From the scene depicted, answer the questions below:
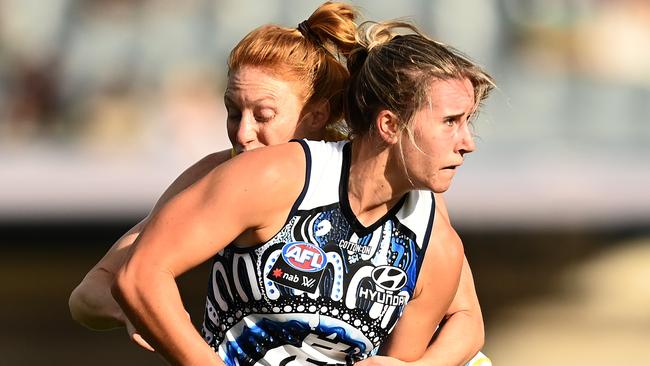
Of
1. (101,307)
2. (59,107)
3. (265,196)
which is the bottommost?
(59,107)

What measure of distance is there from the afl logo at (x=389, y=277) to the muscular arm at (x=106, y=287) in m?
0.64

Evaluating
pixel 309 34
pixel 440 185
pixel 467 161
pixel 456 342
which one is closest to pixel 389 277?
pixel 440 185

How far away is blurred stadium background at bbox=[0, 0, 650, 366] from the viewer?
26.9 feet

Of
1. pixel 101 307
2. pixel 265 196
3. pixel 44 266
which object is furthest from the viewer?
pixel 44 266

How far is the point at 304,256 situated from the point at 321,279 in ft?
0.24

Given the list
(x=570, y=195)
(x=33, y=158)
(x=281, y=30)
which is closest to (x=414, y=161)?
(x=281, y=30)

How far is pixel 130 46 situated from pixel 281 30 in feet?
20.8

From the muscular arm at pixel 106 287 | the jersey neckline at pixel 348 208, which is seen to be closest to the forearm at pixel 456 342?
the jersey neckline at pixel 348 208

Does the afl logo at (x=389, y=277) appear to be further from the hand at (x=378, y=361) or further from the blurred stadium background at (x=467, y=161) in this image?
the blurred stadium background at (x=467, y=161)

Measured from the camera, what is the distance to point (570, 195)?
8383 millimetres

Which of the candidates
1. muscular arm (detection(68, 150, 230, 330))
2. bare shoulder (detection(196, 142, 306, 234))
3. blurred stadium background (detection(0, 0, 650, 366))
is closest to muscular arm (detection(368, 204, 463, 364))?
bare shoulder (detection(196, 142, 306, 234))

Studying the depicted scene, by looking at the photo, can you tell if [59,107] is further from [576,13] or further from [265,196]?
[265,196]

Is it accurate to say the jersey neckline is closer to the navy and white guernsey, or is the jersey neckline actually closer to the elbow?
the navy and white guernsey

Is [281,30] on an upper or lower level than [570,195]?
upper
